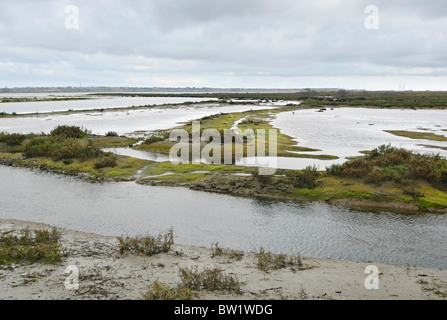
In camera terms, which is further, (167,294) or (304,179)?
(304,179)

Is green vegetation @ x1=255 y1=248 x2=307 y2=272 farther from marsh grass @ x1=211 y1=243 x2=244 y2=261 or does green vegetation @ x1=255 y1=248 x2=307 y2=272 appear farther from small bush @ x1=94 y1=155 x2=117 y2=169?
small bush @ x1=94 y1=155 x2=117 y2=169

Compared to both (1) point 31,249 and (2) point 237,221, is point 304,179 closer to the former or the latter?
(2) point 237,221

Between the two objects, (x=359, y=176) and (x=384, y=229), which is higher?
(x=359, y=176)

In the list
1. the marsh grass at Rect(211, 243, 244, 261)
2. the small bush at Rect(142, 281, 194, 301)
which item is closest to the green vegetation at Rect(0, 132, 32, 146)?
the marsh grass at Rect(211, 243, 244, 261)

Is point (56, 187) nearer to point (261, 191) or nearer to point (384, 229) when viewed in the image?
point (261, 191)

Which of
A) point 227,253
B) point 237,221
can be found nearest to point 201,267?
point 227,253
